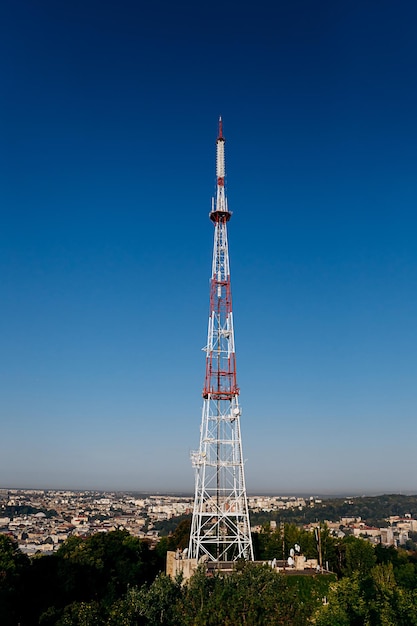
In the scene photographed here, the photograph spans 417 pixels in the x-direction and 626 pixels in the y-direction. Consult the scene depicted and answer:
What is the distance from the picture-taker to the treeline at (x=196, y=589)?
15.2 meters

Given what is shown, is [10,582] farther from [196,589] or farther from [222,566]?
[196,589]

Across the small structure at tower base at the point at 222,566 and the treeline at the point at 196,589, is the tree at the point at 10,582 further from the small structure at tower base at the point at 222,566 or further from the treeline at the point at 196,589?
the small structure at tower base at the point at 222,566

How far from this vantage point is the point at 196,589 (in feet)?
54.5

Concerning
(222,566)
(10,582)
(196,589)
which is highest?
(196,589)

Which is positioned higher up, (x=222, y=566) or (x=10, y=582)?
(x=222, y=566)

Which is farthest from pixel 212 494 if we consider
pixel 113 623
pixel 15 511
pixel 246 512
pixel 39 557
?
pixel 15 511

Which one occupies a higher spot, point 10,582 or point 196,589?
point 196,589

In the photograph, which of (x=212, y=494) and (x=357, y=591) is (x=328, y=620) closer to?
(x=357, y=591)

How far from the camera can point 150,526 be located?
126 m

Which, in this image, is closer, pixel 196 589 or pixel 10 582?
pixel 196 589

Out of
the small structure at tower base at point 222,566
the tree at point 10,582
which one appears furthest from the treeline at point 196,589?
the small structure at tower base at point 222,566

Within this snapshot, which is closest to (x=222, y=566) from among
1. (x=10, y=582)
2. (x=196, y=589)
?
(x=10, y=582)

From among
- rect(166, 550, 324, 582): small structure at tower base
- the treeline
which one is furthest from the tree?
rect(166, 550, 324, 582): small structure at tower base

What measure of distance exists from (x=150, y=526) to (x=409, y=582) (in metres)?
101
